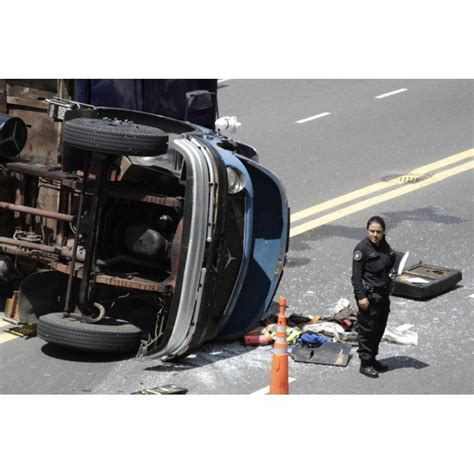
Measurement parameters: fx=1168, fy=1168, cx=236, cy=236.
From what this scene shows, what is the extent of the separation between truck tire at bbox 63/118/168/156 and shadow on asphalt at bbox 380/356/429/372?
2.46 m

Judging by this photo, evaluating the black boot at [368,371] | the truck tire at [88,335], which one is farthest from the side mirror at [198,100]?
the black boot at [368,371]

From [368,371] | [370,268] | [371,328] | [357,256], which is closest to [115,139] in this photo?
[357,256]

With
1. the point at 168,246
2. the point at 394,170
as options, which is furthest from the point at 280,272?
the point at 394,170

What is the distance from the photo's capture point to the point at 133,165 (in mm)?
9625

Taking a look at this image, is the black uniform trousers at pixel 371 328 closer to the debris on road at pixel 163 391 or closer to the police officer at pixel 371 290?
the police officer at pixel 371 290

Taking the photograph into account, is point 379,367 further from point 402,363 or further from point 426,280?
point 426,280

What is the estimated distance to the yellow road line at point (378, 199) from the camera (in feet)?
43.2

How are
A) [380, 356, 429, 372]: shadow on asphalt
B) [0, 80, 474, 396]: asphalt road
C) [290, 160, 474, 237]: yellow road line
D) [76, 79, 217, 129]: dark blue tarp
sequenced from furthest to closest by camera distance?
[290, 160, 474, 237]: yellow road line < [76, 79, 217, 129]: dark blue tarp < [380, 356, 429, 372]: shadow on asphalt < [0, 80, 474, 396]: asphalt road

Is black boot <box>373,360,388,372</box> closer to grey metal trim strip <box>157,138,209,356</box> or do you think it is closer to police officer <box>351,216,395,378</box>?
police officer <box>351,216,395,378</box>

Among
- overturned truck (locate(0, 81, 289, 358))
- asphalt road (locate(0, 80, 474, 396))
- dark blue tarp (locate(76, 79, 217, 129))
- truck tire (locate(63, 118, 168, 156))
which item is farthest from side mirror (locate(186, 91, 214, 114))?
truck tire (locate(63, 118, 168, 156))

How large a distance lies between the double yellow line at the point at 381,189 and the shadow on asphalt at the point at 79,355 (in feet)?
12.8

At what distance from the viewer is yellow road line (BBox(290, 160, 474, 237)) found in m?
13.2

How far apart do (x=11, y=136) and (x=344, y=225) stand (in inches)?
181

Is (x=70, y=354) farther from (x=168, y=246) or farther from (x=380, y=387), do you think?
(x=380, y=387)
